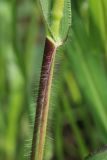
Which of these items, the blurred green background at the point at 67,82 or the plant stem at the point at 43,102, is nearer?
the plant stem at the point at 43,102

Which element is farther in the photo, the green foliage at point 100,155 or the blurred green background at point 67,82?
the blurred green background at point 67,82

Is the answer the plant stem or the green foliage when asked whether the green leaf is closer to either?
the plant stem

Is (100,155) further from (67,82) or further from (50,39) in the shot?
(67,82)

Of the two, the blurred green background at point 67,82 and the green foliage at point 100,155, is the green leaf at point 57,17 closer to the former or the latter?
the blurred green background at point 67,82

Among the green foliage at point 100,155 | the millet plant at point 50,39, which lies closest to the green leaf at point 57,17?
the millet plant at point 50,39

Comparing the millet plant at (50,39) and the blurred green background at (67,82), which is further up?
the millet plant at (50,39)

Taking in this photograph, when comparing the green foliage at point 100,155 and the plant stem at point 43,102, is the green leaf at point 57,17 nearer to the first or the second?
the plant stem at point 43,102
